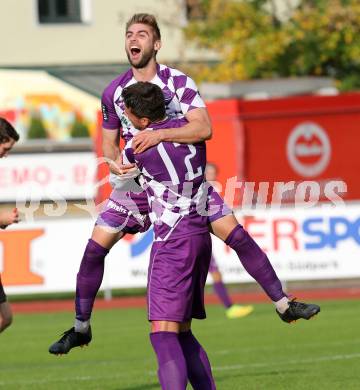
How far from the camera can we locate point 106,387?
11695 millimetres

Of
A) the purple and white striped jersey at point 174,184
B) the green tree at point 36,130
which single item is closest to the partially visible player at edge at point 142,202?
the purple and white striped jersey at point 174,184

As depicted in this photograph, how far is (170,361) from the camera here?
27.8ft

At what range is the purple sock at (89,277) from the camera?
10.0m

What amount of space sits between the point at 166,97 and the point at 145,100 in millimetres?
934

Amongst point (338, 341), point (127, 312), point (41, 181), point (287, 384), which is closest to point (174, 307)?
point (287, 384)

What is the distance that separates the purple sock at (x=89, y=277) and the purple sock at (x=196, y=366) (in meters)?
1.22

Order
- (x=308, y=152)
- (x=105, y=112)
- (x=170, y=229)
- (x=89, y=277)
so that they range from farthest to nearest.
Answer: (x=308, y=152) → (x=89, y=277) → (x=105, y=112) → (x=170, y=229)

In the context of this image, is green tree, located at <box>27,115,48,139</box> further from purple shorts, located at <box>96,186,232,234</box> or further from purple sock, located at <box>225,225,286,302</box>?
purple sock, located at <box>225,225,286,302</box>

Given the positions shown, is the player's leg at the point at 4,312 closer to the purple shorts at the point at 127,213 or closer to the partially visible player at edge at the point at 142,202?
the partially visible player at edge at the point at 142,202

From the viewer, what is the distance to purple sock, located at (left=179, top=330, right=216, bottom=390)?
8977mm

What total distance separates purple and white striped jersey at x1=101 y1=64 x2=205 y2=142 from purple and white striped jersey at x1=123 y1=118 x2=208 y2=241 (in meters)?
0.52

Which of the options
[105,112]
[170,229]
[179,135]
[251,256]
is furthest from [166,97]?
[251,256]

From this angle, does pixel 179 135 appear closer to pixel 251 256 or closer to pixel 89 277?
pixel 251 256

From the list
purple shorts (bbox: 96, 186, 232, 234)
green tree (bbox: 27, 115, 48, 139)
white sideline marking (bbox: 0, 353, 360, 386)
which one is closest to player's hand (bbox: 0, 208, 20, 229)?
purple shorts (bbox: 96, 186, 232, 234)
